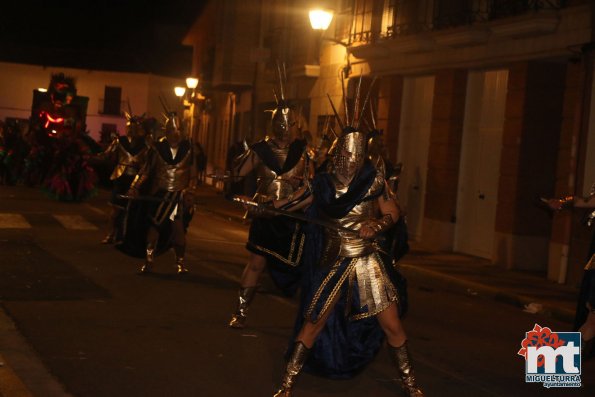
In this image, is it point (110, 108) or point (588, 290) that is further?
point (110, 108)

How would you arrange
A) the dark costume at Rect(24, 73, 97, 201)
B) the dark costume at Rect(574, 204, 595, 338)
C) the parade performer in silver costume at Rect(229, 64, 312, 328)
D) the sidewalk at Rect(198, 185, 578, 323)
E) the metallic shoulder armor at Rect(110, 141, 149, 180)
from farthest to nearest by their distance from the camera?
1. the dark costume at Rect(24, 73, 97, 201)
2. the metallic shoulder armor at Rect(110, 141, 149, 180)
3. the sidewalk at Rect(198, 185, 578, 323)
4. the parade performer in silver costume at Rect(229, 64, 312, 328)
5. the dark costume at Rect(574, 204, 595, 338)

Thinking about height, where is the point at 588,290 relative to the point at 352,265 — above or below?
below

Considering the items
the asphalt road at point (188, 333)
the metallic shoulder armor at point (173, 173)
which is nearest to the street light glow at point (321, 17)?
the asphalt road at point (188, 333)

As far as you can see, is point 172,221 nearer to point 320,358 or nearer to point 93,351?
point 93,351

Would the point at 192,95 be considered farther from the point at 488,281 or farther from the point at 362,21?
the point at 488,281

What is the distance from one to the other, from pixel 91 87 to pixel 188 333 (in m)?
62.0

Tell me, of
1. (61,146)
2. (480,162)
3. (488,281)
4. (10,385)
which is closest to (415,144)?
(480,162)

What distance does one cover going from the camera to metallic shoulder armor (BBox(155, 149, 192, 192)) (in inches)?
500

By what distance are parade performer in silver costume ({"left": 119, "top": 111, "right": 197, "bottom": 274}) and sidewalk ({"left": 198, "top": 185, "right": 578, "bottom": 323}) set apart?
81.3 inches

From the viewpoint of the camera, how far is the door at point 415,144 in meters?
21.0

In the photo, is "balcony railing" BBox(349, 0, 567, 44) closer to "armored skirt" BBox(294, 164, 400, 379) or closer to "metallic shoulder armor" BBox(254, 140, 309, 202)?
"metallic shoulder armor" BBox(254, 140, 309, 202)

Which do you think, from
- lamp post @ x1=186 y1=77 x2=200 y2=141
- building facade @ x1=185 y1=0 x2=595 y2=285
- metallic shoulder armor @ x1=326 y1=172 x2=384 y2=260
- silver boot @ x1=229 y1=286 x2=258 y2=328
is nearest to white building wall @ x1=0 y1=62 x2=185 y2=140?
lamp post @ x1=186 y1=77 x2=200 y2=141

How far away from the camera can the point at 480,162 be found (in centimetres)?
1891

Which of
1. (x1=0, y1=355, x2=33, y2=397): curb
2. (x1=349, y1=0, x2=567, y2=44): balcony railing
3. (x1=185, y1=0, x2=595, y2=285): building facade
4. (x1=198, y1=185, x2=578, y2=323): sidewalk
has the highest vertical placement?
(x1=349, y1=0, x2=567, y2=44): balcony railing
